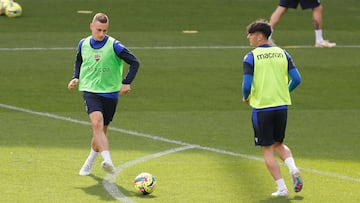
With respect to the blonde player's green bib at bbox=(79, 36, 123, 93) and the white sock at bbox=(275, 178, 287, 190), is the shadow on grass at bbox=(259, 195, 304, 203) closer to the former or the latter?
the white sock at bbox=(275, 178, 287, 190)

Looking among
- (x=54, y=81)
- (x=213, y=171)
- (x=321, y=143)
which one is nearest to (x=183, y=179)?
(x=213, y=171)

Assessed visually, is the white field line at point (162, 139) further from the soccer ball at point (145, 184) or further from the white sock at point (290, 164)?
the soccer ball at point (145, 184)

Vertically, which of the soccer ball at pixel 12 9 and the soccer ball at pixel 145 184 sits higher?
the soccer ball at pixel 145 184

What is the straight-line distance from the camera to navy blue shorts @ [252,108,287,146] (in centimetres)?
1172

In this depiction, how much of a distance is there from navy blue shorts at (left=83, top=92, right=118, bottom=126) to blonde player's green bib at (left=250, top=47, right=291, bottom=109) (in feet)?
6.66

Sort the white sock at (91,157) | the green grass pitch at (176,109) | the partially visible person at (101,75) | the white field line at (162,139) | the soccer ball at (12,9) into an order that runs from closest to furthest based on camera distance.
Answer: the green grass pitch at (176,109)
the partially visible person at (101,75)
the white sock at (91,157)
the white field line at (162,139)
the soccer ball at (12,9)

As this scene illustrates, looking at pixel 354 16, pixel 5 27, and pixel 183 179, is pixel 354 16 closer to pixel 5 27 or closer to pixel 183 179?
pixel 5 27

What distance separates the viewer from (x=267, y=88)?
11.7 meters

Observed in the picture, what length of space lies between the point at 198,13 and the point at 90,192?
51.5 ft

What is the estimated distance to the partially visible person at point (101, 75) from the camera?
12.7 m

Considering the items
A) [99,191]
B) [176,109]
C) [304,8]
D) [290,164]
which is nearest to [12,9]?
[304,8]

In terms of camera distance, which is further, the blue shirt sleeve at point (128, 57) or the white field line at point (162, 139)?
the white field line at point (162, 139)

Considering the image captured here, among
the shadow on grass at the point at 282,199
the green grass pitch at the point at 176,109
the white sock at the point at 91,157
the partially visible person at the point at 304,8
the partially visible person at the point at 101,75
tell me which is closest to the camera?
the shadow on grass at the point at 282,199

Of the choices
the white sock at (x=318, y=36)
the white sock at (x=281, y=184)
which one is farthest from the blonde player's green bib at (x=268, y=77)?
the white sock at (x=318, y=36)
